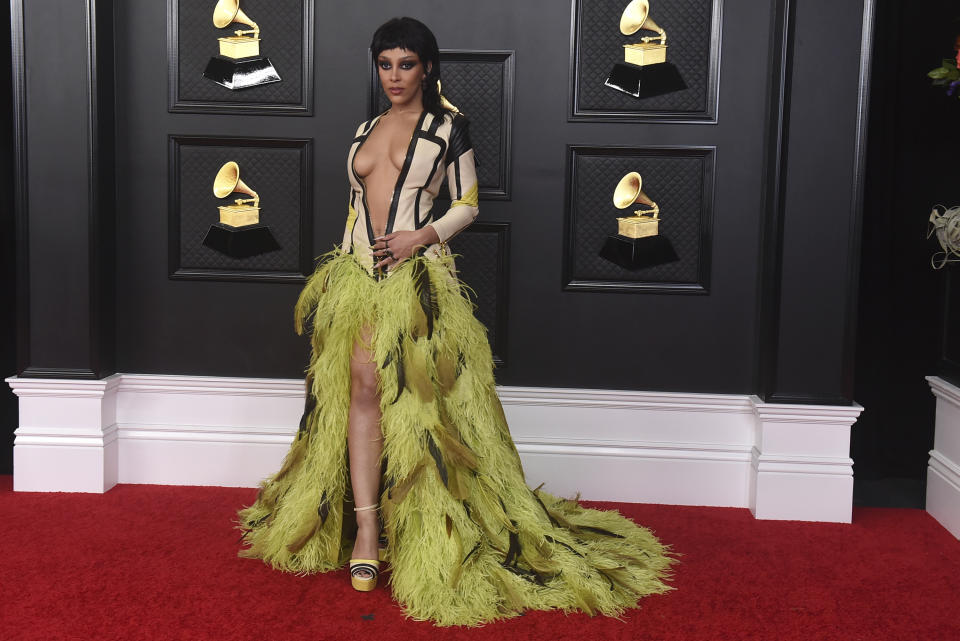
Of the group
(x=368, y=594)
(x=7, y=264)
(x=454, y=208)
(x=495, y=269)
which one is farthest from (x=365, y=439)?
(x=7, y=264)

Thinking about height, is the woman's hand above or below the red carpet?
above

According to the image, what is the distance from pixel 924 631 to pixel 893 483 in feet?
4.84

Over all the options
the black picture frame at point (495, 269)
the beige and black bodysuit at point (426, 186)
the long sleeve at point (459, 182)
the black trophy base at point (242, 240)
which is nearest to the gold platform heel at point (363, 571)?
the beige and black bodysuit at point (426, 186)

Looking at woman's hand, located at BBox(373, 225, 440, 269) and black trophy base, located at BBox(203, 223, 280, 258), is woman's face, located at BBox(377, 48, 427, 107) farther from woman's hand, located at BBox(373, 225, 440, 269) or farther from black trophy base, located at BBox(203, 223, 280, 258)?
black trophy base, located at BBox(203, 223, 280, 258)

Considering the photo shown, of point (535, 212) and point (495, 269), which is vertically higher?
point (535, 212)

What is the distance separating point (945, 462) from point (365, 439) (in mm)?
2165

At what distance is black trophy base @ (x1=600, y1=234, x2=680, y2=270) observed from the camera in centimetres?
343

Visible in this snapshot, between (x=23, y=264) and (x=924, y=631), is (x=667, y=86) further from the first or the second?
(x=23, y=264)

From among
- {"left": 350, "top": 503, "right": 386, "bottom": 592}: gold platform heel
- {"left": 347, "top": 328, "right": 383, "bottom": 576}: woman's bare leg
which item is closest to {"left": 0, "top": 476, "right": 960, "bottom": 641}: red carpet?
{"left": 350, "top": 503, "right": 386, "bottom": 592}: gold platform heel

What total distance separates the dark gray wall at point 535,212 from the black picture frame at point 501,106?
4cm

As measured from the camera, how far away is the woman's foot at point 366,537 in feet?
8.62

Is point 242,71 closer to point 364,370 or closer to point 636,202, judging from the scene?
point 364,370

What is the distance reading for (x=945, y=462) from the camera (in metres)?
3.35

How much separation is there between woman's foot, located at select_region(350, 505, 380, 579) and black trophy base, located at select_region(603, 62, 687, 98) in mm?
1785
